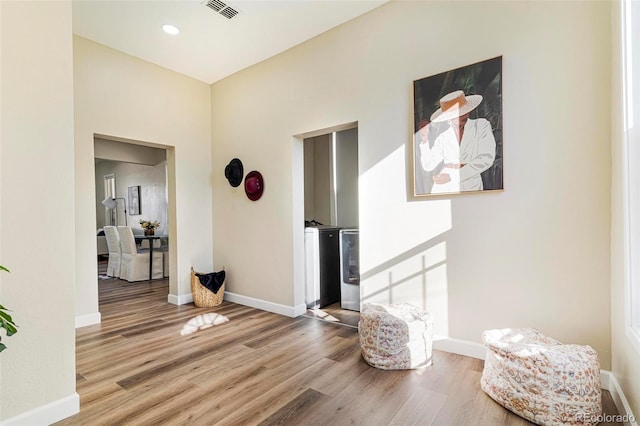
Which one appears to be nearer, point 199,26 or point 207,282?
point 199,26

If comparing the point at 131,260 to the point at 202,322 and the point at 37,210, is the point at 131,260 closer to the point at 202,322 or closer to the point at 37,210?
the point at 202,322

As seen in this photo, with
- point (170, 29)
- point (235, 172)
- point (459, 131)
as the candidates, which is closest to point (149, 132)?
point (235, 172)

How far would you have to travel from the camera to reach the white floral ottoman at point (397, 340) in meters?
2.28

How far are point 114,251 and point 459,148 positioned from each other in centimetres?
622

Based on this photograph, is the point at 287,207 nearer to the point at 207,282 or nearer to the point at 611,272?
the point at 207,282

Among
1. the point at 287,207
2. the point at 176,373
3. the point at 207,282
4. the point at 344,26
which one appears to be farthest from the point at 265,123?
the point at 176,373

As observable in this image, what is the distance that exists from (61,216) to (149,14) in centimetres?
221

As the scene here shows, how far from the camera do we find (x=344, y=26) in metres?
3.18

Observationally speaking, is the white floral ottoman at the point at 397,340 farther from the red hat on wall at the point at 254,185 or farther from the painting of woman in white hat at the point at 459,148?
the red hat on wall at the point at 254,185

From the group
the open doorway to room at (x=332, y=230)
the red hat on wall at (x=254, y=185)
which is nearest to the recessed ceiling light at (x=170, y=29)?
the red hat on wall at (x=254, y=185)

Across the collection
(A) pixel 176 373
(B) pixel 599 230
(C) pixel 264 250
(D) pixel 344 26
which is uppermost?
(D) pixel 344 26

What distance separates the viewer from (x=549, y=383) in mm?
1641

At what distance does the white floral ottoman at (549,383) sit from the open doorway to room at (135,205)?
4292mm

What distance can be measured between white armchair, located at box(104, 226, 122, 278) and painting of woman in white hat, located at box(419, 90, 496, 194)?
224 inches
